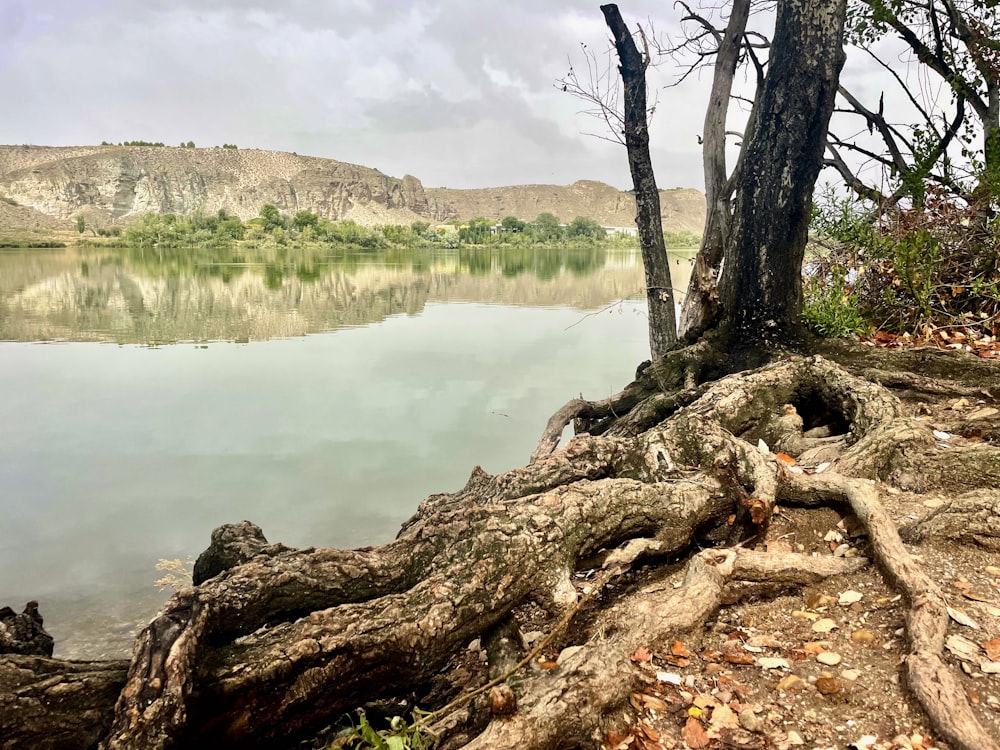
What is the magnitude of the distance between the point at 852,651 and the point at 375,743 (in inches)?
72.6

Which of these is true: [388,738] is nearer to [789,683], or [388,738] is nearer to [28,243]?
[789,683]

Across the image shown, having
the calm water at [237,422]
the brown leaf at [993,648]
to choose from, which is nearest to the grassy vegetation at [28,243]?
the calm water at [237,422]

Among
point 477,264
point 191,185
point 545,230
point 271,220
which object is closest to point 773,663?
point 477,264

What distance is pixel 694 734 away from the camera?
2.25 m

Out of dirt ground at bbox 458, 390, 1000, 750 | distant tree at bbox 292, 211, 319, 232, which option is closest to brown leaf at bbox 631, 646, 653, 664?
dirt ground at bbox 458, 390, 1000, 750

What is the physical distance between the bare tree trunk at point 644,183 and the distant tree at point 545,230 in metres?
101

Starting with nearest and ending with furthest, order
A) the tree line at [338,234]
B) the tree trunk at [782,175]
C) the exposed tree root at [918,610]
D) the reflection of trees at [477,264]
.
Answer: the exposed tree root at [918,610], the tree trunk at [782,175], the reflection of trees at [477,264], the tree line at [338,234]

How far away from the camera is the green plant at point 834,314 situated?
603 cm

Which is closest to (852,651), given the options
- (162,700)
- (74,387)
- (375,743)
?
(375,743)

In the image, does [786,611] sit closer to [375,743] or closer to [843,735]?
[843,735]

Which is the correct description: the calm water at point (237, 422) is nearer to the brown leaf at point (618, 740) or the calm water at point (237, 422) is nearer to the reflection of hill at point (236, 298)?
the reflection of hill at point (236, 298)

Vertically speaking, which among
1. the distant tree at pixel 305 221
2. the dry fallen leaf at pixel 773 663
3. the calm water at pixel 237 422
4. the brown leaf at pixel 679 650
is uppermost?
the distant tree at pixel 305 221

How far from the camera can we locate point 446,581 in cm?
275

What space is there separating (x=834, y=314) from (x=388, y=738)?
5479 millimetres
